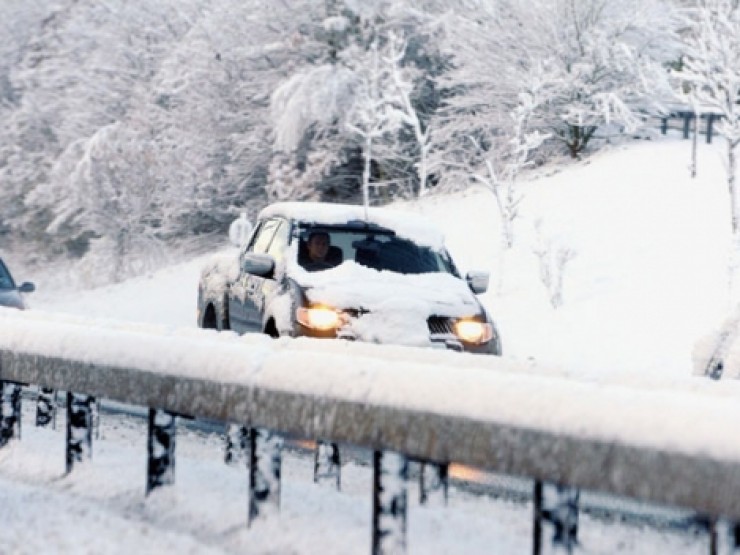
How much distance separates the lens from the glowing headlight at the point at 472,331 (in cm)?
920

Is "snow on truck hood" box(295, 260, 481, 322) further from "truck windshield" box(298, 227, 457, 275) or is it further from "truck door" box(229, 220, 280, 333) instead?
"truck door" box(229, 220, 280, 333)

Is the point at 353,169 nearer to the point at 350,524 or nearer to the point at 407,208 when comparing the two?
the point at 407,208

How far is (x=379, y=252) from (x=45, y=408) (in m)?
4.23

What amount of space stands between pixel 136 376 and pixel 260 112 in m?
39.2

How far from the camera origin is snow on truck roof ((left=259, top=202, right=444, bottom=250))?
34.6ft

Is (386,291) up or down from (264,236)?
down

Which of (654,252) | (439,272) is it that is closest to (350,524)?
(439,272)

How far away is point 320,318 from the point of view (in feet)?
29.9

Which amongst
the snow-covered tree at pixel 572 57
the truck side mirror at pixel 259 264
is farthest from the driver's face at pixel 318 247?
the snow-covered tree at pixel 572 57

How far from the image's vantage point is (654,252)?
2417 centimetres

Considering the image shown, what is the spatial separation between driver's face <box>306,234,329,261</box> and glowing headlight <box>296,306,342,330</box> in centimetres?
115

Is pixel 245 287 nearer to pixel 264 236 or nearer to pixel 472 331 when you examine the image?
pixel 264 236

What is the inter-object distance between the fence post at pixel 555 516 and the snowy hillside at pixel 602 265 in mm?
10042

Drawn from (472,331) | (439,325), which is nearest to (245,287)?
(439,325)
